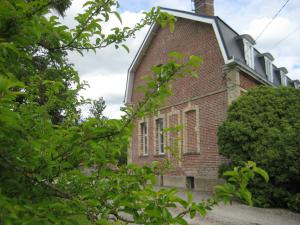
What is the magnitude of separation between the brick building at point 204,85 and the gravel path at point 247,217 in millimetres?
3675

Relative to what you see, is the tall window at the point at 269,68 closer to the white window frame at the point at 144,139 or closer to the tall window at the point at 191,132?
the tall window at the point at 191,132

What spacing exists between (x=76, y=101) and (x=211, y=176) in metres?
→ 11.9

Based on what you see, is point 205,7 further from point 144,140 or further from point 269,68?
point 144,140

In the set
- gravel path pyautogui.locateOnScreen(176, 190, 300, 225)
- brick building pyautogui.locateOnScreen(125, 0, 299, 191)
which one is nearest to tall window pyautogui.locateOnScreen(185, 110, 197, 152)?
brick building pyautogui.locateOnScreen(125, 0, 299, 191)

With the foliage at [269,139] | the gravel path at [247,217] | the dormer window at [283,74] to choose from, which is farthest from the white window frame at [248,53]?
the gravel path at [247,217]

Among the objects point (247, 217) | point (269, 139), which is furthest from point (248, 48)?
point (247, 217)

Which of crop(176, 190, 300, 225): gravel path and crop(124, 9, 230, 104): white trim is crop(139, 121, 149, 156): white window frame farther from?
crop(176, 190, 300, 225): gravel path

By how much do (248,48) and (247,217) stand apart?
913 centimetres

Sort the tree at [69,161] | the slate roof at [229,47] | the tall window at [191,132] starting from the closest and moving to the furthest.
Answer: the tree at [69,161] < the slate roof at [229,47] < the tall window at [191,132]

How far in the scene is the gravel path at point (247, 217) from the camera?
7823mm

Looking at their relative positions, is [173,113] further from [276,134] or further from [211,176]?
[276,134]

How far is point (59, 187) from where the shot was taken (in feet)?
5.84

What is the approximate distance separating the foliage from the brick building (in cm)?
191

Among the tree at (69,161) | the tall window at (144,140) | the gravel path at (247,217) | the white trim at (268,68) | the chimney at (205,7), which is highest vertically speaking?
the chimney at (205,7)
